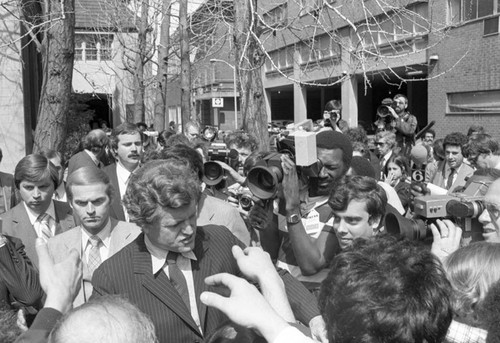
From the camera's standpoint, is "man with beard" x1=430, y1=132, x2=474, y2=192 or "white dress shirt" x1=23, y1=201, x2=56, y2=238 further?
"man with beard" x1=430, y1=132, x2=474, y2=192

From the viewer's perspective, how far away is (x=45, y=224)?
13.8 ft

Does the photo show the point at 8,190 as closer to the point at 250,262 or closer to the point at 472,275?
the point at 250,262

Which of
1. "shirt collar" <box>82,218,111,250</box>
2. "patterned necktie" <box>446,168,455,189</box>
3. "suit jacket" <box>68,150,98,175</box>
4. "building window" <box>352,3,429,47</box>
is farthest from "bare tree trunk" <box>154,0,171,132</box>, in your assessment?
"shirt collar" <box>82,218,111,250</box>

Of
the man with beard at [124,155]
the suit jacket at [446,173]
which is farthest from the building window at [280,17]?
the man with beard at [124,155]

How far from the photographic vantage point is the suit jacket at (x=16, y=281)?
9.82 ft

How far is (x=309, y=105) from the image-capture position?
1741 inches

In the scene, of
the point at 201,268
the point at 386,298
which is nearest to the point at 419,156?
the point at 201,268

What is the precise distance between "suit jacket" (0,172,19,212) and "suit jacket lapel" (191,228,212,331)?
3.09m

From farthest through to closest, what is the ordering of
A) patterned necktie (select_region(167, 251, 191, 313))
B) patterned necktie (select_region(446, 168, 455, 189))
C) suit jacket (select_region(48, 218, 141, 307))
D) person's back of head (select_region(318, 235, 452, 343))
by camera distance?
1. patterned necktie (select_region(446, 168, 455, 189))
2. suit jacket (select_region(48, 218, 141, 307))
3. patterned necktie (select_region(167, 251, 191, 313))
4. person's back of head (select_region(318, 235, 452, 343))

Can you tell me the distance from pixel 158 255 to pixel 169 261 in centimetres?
5

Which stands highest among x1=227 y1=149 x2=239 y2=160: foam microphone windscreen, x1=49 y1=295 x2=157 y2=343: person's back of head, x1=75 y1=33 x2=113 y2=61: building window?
x1=75 y1=33 x2=113 y2=61: building window

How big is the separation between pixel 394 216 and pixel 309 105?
4173 centimetres

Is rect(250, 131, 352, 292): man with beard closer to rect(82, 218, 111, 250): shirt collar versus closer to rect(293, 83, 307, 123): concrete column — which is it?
rect(82, 218, 111, 250): shirt collar

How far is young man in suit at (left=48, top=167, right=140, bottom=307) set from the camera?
131 inches
